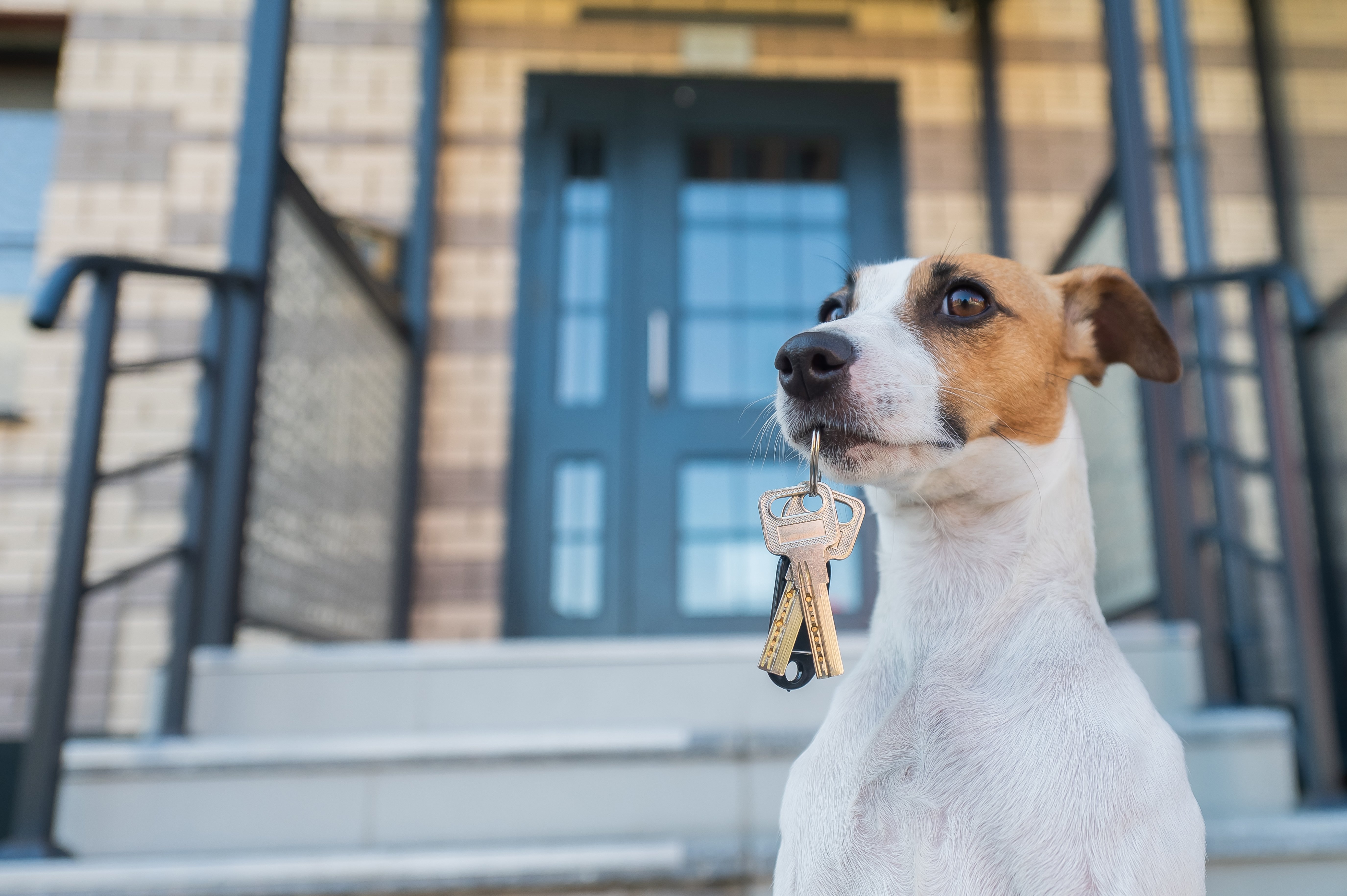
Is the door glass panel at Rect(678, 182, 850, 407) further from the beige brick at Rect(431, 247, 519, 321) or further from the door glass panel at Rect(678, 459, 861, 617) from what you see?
the beige brick at Rect(431, 247, 519, 321)

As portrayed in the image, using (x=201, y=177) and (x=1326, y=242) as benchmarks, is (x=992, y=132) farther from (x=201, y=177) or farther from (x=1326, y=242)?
(x=201, y=177)

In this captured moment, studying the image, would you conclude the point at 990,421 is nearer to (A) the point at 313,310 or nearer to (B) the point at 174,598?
(B) the point at 174,598

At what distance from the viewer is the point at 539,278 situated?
3.94 metres

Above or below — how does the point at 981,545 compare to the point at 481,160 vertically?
below

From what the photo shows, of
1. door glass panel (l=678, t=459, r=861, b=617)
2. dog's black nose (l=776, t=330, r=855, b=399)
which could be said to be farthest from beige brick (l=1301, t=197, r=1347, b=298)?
dog's black nose (l=776, t=330, r=855, b=399)

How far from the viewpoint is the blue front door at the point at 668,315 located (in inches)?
145

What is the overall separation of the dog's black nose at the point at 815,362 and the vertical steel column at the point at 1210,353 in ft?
5.46

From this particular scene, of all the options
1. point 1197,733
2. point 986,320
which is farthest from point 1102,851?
point 1197,733

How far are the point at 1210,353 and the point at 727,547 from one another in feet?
6.45

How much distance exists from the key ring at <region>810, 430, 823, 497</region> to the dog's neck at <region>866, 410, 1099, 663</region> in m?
0.10

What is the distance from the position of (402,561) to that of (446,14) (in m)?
2.42

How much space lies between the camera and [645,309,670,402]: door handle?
383cm

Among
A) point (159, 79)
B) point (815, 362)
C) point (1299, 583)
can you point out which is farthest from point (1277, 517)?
point (159, 79)

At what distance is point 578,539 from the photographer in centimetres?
372
